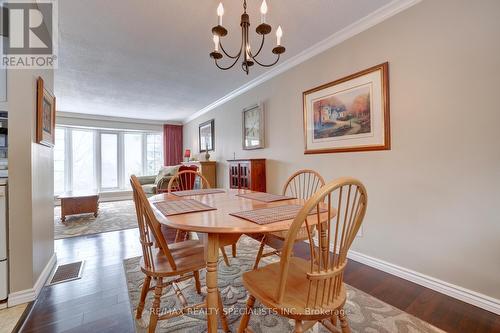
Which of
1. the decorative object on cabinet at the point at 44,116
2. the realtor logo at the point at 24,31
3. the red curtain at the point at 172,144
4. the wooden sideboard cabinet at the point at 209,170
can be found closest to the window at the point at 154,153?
the red curtain at the point at 172,144

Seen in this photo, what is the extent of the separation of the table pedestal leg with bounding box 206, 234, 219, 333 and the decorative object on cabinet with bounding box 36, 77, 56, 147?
5.77ft

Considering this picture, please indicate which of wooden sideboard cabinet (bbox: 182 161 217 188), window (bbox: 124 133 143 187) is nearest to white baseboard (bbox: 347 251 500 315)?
wooden sideboard cabinet (bbox: 182 161 217 188)

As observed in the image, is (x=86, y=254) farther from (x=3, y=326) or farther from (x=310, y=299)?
(x=310, y=299)

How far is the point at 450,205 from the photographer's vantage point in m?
1.66

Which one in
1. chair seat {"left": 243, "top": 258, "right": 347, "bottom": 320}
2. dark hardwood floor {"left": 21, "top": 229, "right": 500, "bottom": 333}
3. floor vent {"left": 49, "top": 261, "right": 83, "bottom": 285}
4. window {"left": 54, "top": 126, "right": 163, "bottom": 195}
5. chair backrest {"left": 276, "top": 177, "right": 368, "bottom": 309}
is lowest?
dark hardwood floor {"left": 21, "top": 229, "right": 500, "bottom": 333}

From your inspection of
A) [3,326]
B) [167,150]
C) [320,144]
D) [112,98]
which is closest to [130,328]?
[3,326]

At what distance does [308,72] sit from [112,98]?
12.5 feet

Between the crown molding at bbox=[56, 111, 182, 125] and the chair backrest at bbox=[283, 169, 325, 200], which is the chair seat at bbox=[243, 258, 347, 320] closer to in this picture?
the chair backrest at bbox=[283, 169, 325, 200]

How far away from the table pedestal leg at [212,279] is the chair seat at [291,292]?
159mm

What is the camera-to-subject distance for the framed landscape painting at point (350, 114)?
202 centimetres

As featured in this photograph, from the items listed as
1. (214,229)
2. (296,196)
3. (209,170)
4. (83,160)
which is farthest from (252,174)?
(83,160)

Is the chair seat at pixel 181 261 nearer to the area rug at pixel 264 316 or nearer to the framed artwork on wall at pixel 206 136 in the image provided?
the area rug at pixel 264 316

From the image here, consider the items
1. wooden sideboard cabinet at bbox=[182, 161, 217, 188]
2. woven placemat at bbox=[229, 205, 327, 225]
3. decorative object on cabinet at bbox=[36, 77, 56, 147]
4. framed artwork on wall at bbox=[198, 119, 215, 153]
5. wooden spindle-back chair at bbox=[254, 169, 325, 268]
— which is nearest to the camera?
woven placemat at bbox=[229, 205, 327, 225]

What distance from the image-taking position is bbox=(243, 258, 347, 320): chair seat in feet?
2.84
